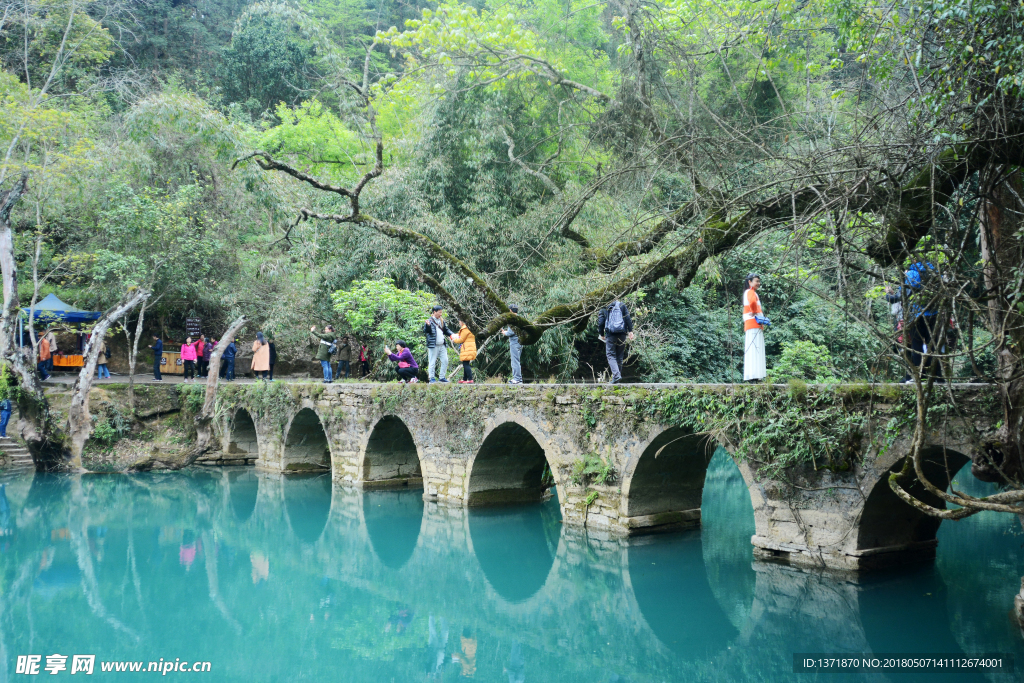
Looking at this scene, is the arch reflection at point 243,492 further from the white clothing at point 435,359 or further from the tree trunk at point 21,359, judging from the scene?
the white clothing at point 435,359

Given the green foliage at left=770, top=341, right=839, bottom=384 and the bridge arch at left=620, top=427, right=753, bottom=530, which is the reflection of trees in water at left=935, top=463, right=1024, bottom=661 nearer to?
the bridge arch at left=620, top=427, right=753, bottom=530

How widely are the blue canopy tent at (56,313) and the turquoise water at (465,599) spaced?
22.3 ft

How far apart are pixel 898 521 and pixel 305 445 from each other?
41.4ft

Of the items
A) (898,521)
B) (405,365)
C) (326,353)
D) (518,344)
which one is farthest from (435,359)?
(898,521)

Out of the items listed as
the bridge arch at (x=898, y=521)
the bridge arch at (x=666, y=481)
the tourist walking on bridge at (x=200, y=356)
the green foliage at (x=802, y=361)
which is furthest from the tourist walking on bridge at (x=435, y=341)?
the tourist walking on bridge at (x=200, y=356)

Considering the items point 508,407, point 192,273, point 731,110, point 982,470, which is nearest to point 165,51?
point 192,273

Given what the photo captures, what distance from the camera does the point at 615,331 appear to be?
10281 millimetres

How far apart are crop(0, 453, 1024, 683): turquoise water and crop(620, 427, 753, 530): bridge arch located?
298mm

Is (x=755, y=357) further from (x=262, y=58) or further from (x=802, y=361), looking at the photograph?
(x=262, y=58)

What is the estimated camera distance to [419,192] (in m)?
17.2

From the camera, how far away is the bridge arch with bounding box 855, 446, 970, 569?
7406 mm

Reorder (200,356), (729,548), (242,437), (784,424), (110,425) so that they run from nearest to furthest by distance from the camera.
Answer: (784,424) → (729,548) → (110,425) → (242,437) → (200,356)

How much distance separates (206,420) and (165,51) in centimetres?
1625

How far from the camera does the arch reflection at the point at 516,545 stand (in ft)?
30.9
